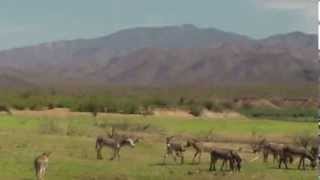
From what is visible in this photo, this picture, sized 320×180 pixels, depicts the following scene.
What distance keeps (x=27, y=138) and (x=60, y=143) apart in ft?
10.5

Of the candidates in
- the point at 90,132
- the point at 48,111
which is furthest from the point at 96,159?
the point at 48,111

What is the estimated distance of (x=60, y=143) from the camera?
43.2m

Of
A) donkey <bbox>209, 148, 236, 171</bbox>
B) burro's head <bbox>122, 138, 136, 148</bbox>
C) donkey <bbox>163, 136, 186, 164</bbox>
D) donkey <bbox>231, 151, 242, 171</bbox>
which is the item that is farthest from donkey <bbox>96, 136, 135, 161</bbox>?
donkey <bbox>231, 151, 242, 171</bbox>

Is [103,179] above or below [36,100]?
below

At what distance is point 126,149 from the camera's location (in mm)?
41500

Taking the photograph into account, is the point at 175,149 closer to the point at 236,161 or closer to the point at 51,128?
the point at 236,161

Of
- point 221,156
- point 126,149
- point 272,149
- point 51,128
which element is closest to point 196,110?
point 51,128

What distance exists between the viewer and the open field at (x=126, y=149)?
3031cm

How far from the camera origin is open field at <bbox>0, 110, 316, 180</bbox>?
3031 cm

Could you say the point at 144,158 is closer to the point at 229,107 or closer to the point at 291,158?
the point at 291,158

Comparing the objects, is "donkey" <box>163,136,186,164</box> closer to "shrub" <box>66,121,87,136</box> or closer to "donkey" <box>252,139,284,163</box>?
"donkey" <box>252,139,284,163</box>

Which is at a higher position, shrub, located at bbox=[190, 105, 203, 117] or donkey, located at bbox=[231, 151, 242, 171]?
shrub, located at bbox=[190, 105, 203, 117]

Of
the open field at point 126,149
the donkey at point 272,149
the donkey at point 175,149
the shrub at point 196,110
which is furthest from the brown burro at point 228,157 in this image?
the shrub at point 196,110

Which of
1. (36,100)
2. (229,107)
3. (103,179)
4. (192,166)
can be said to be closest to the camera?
(103,179)
